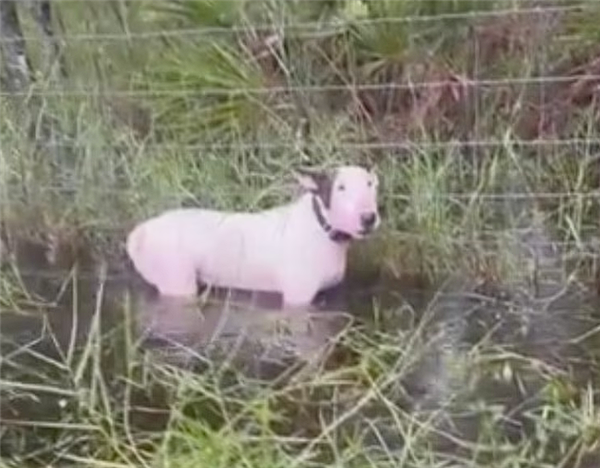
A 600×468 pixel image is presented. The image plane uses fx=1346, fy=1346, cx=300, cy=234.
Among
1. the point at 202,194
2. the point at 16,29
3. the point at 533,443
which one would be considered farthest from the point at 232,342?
the point at 16,29

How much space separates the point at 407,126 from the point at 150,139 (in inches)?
9.3

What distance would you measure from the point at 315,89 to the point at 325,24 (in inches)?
2.4

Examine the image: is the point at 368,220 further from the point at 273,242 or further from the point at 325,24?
the point at 325,24

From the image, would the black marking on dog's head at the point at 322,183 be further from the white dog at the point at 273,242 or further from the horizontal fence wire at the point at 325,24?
the horizontal fence wire at the point at 325,24

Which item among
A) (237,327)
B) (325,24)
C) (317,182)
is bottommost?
(237,327)

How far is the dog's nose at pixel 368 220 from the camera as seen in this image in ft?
3.77

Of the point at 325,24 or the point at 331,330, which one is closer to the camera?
the point at 331,330

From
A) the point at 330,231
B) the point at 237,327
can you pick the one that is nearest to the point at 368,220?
the point at 330,231

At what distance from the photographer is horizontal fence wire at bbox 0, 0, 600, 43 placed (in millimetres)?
1191

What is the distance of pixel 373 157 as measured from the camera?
3.95ft

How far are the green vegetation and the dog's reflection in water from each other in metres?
0.02

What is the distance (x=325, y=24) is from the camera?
123 cm

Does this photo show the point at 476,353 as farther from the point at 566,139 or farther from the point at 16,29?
the point at 16,29

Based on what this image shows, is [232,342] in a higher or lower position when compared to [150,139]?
lower
